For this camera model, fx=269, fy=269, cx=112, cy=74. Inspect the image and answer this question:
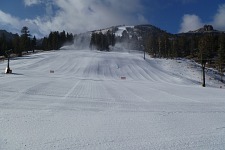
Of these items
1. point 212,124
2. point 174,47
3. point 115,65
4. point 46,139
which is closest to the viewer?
point 46,139

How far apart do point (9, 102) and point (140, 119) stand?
591cm

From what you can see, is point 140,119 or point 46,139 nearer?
point 46,139

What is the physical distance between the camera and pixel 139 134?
721 cm

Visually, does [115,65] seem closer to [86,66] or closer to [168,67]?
[86,66]

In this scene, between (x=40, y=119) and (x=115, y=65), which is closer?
(x=40, y=119)

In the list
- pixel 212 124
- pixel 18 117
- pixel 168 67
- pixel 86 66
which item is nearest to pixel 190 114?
pixel 212 124

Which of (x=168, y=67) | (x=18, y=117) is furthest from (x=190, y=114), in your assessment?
(x=168, y=67)

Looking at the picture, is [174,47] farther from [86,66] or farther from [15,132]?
[15,132]

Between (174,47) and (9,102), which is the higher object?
(174,47)

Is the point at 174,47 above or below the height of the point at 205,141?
above

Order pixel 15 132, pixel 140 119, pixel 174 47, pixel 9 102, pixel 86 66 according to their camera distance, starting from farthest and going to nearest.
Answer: pixel 174 47
pixel 86 66
pixel 9 102
pixel 140 119
pixel 15 132

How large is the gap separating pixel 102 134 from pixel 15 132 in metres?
2.28

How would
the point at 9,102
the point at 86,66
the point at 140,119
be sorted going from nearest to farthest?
the point at 140,119
the point at 9,102
the point at 86,66

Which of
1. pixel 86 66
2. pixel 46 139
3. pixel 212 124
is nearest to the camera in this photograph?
pixel 46 139
